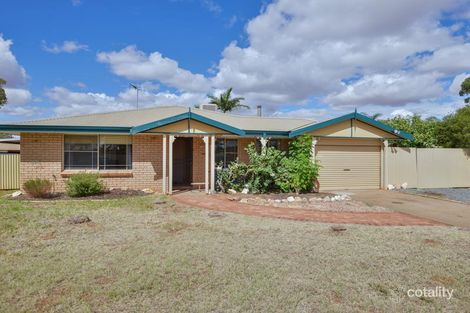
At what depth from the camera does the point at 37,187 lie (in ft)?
36.4

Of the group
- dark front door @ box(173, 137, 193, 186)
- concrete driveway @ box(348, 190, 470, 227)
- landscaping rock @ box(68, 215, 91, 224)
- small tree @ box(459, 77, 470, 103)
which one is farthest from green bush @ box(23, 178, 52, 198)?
small tree @ box(459, 77, 470, 103)

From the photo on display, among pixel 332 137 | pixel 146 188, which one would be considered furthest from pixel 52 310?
pixel 332 137

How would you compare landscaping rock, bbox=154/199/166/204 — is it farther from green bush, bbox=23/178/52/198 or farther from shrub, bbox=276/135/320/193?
shrub, bbox=276/135/320/193

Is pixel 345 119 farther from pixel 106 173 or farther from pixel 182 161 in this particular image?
pixel 106 173

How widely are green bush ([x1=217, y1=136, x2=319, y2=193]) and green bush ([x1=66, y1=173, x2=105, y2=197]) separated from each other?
4780mm

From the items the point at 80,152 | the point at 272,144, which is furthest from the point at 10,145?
the point at 272,144

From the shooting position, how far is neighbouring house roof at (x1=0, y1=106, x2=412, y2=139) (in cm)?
1177

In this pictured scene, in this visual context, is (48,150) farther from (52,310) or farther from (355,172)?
(355,172)

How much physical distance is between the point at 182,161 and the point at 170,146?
11.6ft

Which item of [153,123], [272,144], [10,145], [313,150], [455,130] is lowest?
[313,150]

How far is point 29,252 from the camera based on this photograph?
5.52 meters

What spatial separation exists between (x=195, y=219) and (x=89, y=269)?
3.68 metres

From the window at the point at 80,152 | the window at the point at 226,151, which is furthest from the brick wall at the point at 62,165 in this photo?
the window at the point at 226,151

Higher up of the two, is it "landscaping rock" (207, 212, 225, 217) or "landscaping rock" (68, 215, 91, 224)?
"landscaping rock" (68, 215, 91, 224)
